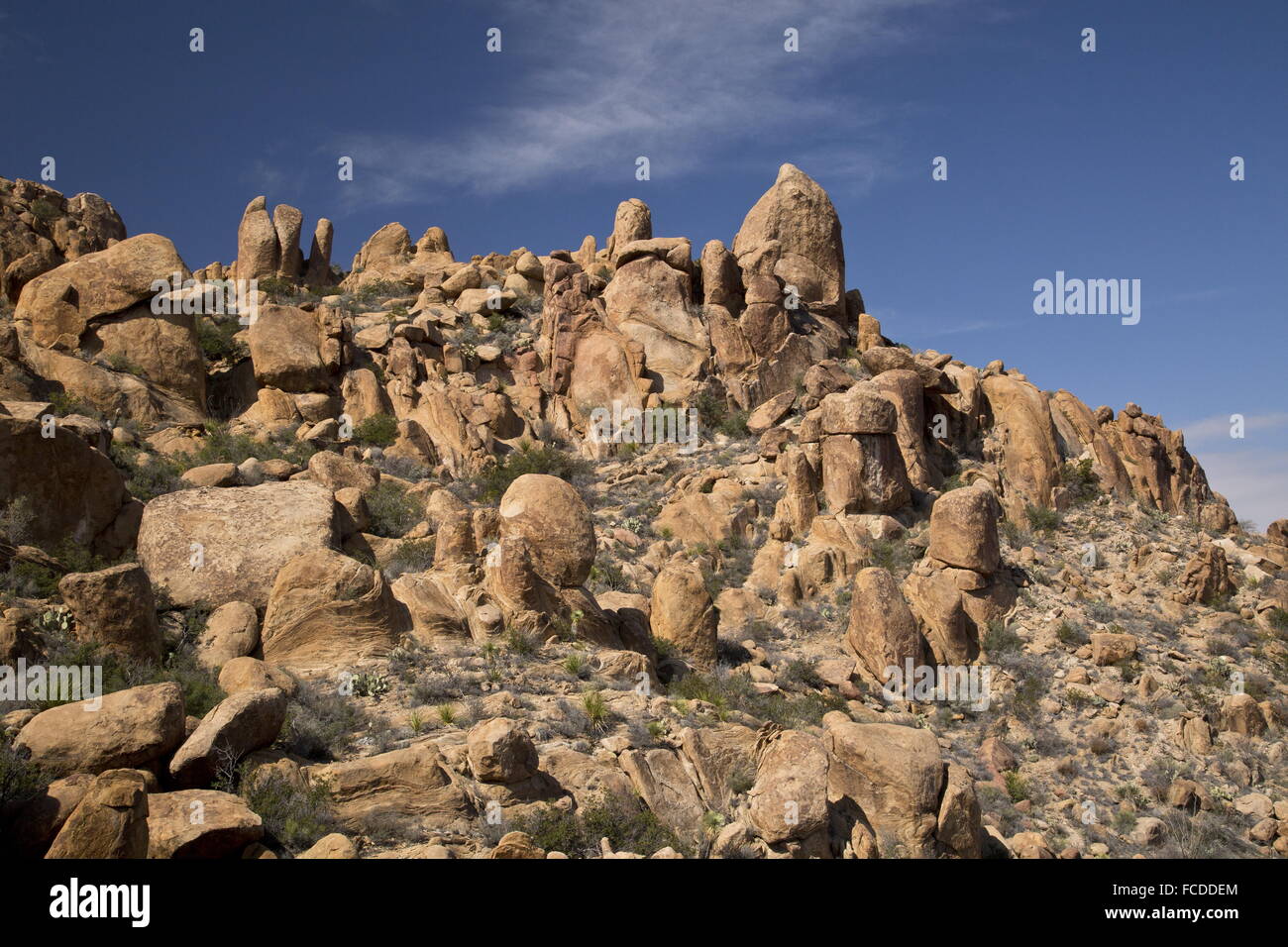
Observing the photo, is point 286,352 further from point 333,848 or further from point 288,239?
point 333,848

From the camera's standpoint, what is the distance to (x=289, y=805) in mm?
9133

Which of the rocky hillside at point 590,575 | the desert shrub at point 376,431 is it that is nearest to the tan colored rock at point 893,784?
the rocky hillside at point 590,575

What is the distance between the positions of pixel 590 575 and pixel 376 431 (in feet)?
35.2

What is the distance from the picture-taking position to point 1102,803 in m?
17.2

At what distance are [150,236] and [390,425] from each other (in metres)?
8.93

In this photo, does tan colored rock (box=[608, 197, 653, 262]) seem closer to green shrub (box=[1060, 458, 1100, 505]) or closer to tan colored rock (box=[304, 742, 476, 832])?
green shrub (box=[1060, 458, 1100, 505])

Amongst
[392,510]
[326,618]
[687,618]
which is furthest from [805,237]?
[326,618]

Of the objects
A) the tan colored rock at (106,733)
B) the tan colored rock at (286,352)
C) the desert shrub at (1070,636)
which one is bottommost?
the desert shrub at (1070,636)

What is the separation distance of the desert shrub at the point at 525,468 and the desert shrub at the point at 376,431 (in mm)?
3303

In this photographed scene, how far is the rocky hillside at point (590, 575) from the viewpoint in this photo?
1023cm

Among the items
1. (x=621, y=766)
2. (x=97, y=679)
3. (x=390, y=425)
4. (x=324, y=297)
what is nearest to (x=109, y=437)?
(x=390, y=425)

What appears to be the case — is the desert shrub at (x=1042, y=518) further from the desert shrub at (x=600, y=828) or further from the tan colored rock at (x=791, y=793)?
the desert shrub at (x=600, y=828)

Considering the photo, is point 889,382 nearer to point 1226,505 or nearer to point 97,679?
point 1226,505

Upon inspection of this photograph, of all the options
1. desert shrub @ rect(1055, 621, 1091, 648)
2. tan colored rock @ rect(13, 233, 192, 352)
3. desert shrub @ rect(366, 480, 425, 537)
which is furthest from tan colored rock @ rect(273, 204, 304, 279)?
desert shrub @ rect(1055, 621, 1091, 648)
